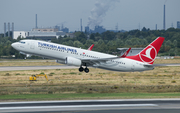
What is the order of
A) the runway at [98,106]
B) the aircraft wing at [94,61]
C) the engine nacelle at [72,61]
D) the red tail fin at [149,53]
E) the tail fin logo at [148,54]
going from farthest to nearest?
the tail fin logo at [148,54] → the red tail fin at [149,53] → the aircraft wing at [94,61] → the engine nacelle at [72,61] → the runway at [98,106]

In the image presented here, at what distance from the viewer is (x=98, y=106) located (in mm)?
26203

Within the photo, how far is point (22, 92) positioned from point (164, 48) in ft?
353

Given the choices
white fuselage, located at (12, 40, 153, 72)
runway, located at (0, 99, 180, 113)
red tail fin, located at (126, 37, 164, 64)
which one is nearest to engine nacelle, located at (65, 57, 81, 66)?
white fuselage, located at (12, 40, 153, 72)

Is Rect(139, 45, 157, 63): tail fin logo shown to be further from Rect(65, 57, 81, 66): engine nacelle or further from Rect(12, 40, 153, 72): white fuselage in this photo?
Rect(65, 57, 81, 66): engine nacelle

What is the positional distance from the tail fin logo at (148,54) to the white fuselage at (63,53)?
106cm

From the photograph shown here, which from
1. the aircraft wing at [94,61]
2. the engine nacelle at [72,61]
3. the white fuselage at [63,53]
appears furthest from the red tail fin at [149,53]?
the engine nacelle at [72,61]

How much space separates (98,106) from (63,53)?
23558 millimetres

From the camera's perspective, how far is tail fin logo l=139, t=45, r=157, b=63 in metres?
51.0

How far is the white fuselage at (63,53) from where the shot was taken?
1889 inches

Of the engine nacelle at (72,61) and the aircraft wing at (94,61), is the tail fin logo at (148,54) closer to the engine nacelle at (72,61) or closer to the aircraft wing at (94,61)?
the aircraft wing at (94,61)

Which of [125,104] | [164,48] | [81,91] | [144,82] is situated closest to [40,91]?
[81,91]

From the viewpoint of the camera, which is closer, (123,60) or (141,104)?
(141,104)

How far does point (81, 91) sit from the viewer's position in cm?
3641

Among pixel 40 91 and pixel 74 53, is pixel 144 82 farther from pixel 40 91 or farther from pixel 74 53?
pixel 40 91
